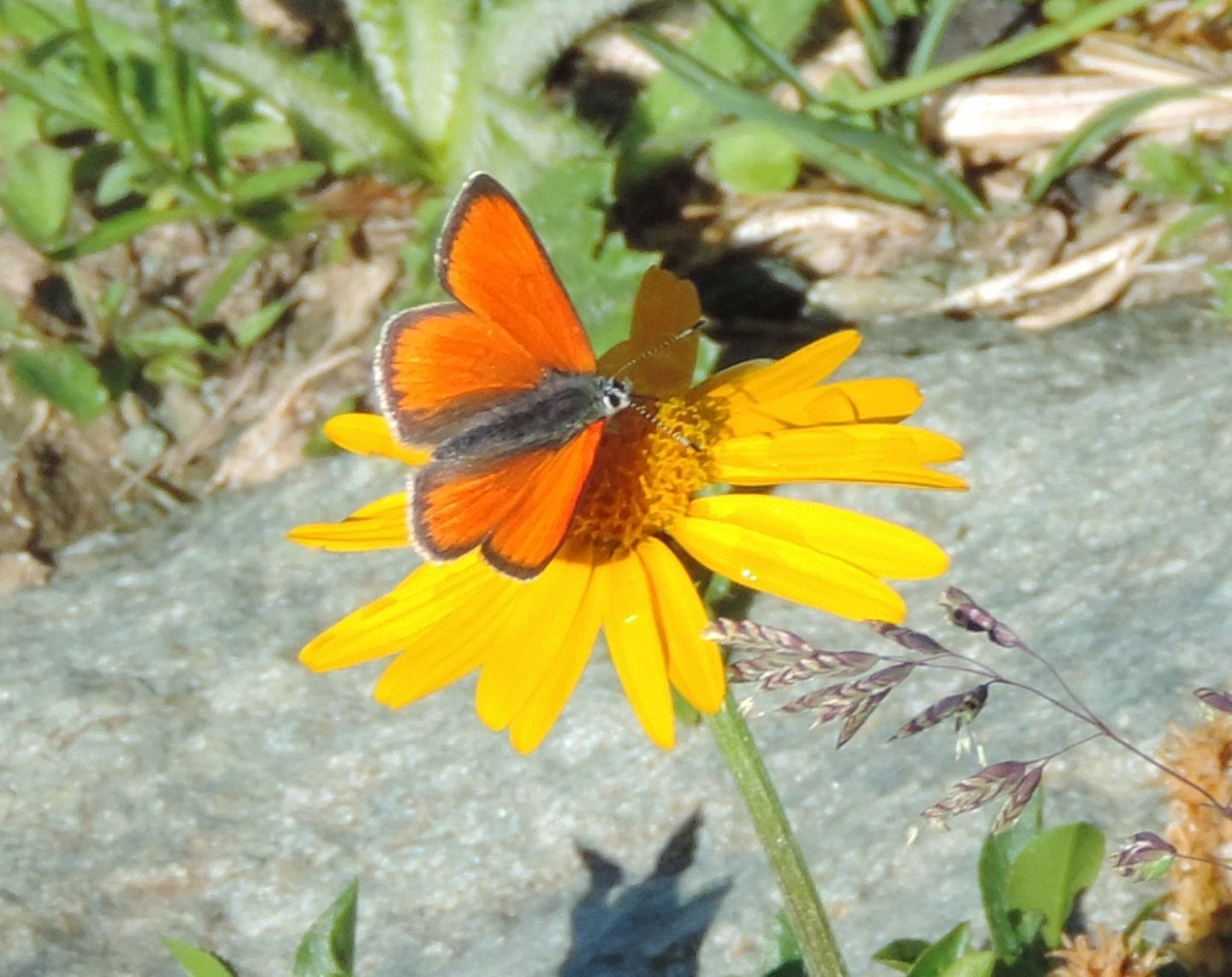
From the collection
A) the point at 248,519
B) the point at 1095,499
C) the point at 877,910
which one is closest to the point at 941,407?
the point at 1095,499

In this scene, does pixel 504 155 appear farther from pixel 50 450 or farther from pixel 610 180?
pixel 50 450

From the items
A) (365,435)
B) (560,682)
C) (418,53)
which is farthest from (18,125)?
(560,682)

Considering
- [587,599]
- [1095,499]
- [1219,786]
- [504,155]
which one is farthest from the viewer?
[504,155]

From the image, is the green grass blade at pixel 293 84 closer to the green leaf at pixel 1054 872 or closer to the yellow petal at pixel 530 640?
the yellow petal at pixel 530 640

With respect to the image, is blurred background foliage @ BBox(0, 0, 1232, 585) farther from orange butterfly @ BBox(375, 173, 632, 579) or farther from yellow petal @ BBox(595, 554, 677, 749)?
yellow petal @ BBox(595, 554, 677, 749)

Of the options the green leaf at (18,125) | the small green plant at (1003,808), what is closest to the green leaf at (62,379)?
the green leaf at (18,125)

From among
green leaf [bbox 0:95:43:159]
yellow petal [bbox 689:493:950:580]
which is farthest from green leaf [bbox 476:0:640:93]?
yellow petal [bbox 689:493:950:580]

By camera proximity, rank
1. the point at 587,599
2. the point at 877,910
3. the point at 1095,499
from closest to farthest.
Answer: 1. the point at 587,599
2. the point at 877,910
3. the point at 1095,499
